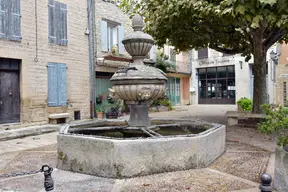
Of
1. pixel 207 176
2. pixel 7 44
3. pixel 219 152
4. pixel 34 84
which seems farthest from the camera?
pixel 34 84

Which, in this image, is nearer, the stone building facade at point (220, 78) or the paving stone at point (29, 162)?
the paving stone at point (29, 162)

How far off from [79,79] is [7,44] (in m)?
3.63

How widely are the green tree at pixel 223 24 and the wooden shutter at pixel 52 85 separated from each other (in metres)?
3.87

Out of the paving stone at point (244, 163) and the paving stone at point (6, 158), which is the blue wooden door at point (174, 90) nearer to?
the paving stone at point (244, 163)

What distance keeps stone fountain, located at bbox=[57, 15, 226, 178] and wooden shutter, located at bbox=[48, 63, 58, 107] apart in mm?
6169

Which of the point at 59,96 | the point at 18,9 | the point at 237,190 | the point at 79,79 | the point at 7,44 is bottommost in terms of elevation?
the point at 237,190

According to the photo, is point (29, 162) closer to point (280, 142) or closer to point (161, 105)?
point (280, 142)

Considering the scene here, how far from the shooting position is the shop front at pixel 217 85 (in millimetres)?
24469

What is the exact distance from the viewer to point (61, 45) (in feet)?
39.2

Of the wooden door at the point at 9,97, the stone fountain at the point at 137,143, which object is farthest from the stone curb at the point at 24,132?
the stone fountain at the point at 137,143

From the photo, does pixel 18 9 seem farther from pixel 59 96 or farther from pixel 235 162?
pixel 235 162

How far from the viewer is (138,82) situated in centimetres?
518

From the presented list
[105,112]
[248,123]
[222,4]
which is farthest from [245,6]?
[105,112]

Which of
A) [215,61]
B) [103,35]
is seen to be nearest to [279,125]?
[103,35]
